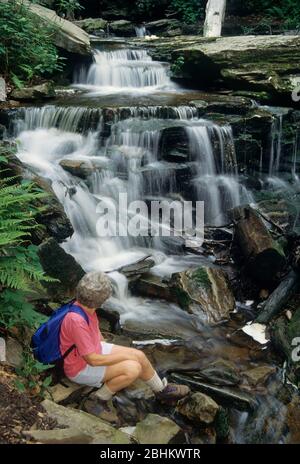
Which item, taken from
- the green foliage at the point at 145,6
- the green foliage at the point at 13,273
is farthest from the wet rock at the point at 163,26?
the green foliage at the point at 13,273

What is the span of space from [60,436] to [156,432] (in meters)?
0.94

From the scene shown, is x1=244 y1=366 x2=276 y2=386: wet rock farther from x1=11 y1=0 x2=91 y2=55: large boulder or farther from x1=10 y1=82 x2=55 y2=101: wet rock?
x1=11 y1=0 x2=91 y2=55: large boulder

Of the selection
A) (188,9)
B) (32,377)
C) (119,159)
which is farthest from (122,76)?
(32,377)

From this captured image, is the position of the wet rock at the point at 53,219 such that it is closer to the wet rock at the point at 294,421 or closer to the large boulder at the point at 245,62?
the wet rock at the point at 294,421

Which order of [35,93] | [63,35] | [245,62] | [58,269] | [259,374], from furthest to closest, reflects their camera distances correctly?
[63,35]
[245,62]
[35,93]
[58,269]
[259,374]

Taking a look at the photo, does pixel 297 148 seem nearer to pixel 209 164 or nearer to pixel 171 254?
pixel 209 164

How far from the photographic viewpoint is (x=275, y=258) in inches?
265

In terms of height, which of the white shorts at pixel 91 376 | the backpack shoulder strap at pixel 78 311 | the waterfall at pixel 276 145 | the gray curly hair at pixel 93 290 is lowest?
the white shorts at pixel 91 376

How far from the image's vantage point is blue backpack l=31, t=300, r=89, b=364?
157 inches

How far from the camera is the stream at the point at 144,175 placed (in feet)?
20.5

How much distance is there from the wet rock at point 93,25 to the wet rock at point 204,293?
15.0 meters

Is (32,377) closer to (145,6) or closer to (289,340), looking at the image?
(289,340)

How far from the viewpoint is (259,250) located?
677 cm
